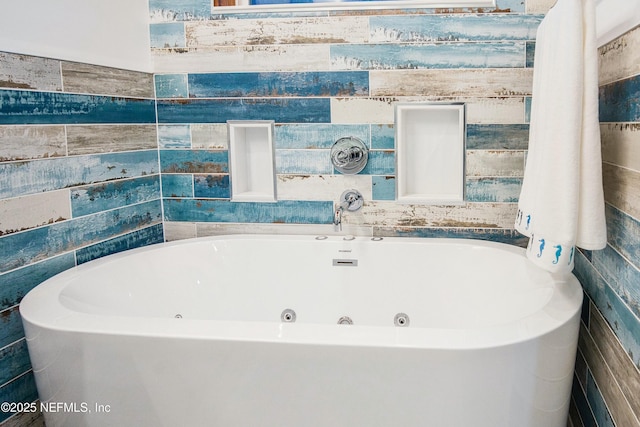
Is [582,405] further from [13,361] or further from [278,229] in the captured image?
[13,361]

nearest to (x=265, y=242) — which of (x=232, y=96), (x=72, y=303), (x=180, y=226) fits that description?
(x=180, y=226)

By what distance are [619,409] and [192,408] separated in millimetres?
1057

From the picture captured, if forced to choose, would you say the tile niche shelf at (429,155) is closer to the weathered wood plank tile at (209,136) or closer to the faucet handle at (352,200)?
the faucet handle at (352,200)

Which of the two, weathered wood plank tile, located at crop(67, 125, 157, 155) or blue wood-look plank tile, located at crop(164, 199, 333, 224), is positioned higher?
weathered wood plank tile, located at crop(67, 125, 157, 155)

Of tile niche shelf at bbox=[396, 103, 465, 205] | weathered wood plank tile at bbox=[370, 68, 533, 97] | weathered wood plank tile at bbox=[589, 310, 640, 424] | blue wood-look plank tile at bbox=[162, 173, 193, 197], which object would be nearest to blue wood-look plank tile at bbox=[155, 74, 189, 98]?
blue wood-look plank tile at bbox=[162, 173, 193, 197]

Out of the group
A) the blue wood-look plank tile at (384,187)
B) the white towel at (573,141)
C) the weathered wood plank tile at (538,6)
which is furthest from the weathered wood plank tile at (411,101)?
the white towel at (573,141)

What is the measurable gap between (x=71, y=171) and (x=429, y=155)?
1.46 metres

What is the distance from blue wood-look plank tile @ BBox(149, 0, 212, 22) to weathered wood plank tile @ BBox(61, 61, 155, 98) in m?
0.27

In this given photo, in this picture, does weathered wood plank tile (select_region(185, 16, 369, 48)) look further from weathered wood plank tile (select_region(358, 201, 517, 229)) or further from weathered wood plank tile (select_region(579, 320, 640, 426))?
weathered wood plank tile (select_region(579, 320, 640, 426))

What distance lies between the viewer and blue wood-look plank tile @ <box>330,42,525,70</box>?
231cm

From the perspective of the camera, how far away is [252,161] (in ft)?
8.70

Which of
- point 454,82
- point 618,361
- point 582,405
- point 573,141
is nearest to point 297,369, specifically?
point 618,361

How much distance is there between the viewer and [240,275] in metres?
2.45

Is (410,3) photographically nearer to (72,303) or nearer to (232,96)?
(232,96)
